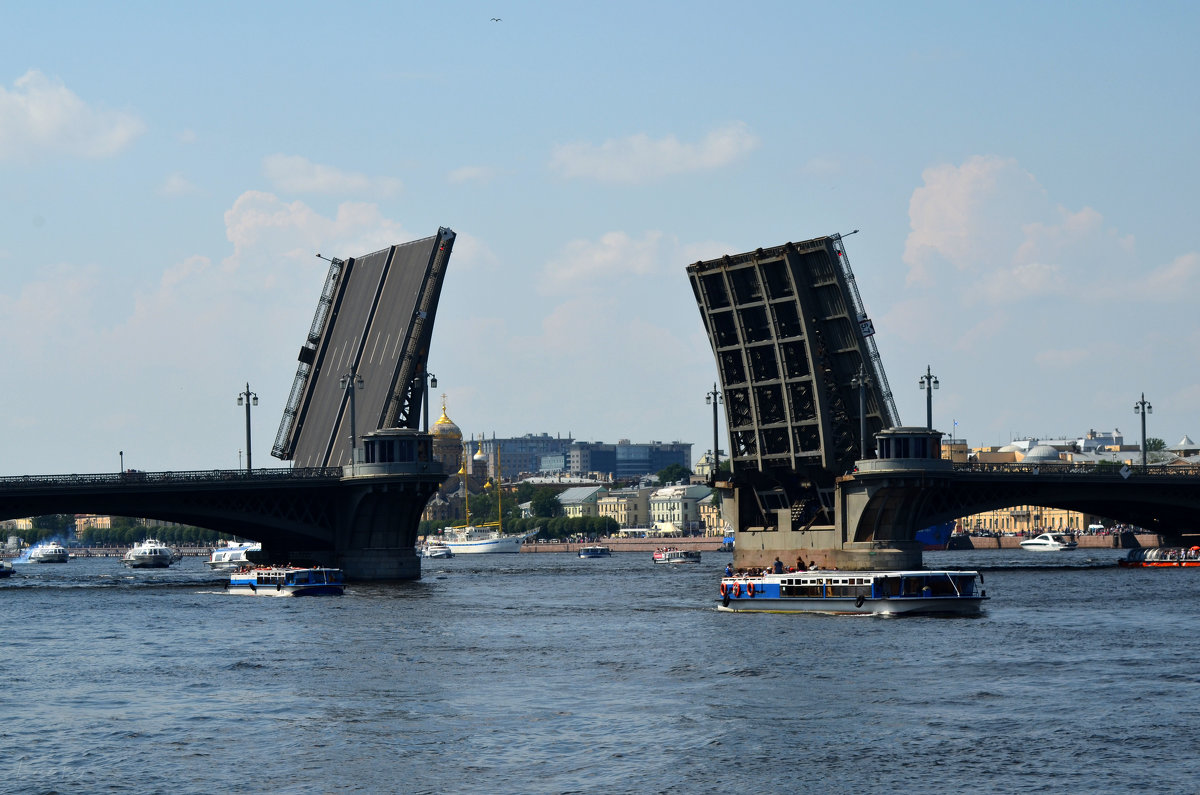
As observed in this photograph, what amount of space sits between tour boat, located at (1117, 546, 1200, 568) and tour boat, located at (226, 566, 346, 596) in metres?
41.0

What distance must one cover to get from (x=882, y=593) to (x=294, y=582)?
25.1 meters

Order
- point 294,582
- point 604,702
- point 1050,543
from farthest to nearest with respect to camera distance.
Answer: point 1050,543 → point 294,582 → point 604,702

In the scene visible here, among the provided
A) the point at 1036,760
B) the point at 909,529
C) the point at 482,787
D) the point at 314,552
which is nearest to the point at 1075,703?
the point at 1036,760

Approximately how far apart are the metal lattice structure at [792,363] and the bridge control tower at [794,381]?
5 cm

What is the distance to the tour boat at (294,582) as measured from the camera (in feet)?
205

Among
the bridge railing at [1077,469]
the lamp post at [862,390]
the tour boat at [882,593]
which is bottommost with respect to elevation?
the tour boat at [882,593]

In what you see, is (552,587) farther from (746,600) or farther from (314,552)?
(746,600)

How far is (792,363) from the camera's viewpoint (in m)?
64.8

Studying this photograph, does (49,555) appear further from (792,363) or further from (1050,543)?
(792,363)

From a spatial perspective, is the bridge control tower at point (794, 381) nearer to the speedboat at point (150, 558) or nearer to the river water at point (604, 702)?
the river water at point (604, 702)

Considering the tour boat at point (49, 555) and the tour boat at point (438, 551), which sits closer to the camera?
the tour boat at point (438, 551)

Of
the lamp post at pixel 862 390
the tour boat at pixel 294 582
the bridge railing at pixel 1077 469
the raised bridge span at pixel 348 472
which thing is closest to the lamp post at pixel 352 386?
the raised bridge span at pixel 348 472

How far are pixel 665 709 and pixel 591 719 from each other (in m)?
1.70

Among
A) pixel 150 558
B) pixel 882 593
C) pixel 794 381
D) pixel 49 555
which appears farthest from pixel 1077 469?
pixel 49 555
